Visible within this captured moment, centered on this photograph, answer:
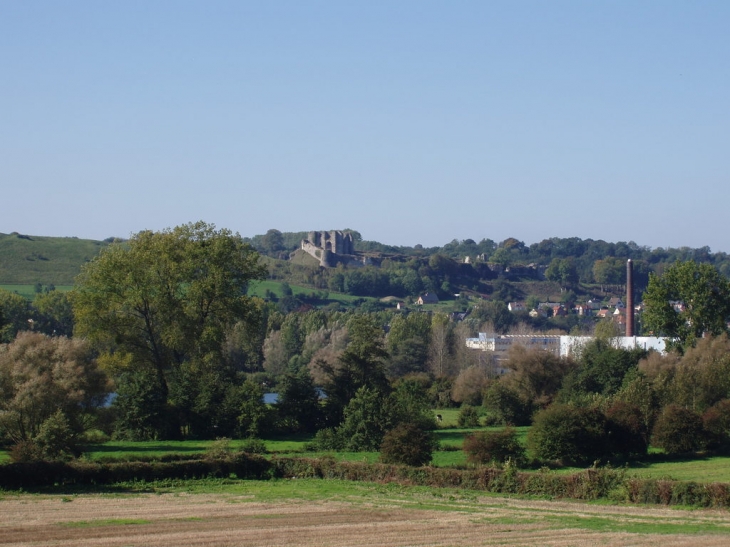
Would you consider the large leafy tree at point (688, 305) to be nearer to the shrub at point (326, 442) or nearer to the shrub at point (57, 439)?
the shrub at point (326, 442)

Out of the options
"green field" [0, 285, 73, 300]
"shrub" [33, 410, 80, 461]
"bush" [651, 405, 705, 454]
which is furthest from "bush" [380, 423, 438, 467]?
"green field" [0, 285, 73, 300]

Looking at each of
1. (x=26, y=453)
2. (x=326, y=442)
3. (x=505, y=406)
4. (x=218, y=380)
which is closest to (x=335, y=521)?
(x=26, y=453)

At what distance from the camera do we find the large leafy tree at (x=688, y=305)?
75.9 meters

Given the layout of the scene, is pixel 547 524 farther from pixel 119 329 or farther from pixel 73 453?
pixel 119 329

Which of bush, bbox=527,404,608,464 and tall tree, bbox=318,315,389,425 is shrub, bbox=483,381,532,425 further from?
bush, bbox=527,404,608,464

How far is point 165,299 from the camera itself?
5431cm

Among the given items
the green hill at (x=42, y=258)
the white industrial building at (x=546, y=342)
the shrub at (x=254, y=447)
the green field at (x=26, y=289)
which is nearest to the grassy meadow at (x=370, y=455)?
the shrub at (x=254, y=447)

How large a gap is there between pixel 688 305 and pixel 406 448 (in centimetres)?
4438

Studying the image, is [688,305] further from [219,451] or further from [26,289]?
[26,289]

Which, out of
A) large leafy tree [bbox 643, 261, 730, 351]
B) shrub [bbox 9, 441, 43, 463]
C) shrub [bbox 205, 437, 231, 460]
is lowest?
shrub [bbox 205, 437, 231, 460]

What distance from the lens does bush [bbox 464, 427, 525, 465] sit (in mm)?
41469

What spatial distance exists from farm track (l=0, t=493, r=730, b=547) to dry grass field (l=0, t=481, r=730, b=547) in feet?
0.09

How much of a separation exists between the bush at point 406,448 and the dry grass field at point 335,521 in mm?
5895

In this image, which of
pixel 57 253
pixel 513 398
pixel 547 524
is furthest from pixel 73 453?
pixel 57 253
